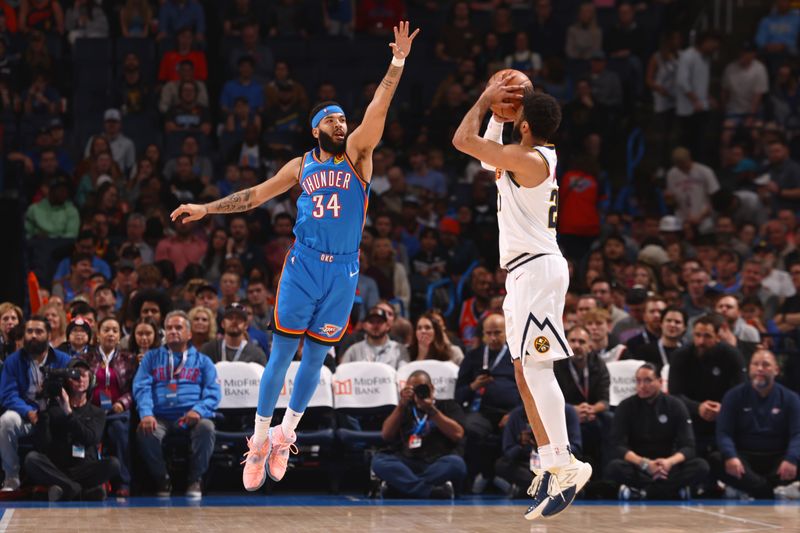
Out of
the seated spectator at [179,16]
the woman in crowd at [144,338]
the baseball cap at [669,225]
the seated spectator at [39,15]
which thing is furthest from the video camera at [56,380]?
the seated spectator at [39,15]

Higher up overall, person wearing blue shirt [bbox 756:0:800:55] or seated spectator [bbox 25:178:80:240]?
person wearing blue shirt [bbox 756:0:800:55]

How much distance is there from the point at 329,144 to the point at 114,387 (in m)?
5.16

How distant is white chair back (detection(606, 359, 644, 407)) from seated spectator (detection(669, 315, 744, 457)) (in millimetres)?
430

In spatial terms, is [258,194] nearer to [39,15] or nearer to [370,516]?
[370,516]

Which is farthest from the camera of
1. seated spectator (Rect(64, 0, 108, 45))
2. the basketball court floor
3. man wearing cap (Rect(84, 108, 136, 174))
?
seated spectator (Rect(64, 0, 108, 45))

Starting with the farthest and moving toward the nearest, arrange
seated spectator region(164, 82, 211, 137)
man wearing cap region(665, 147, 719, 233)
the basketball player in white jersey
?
seated spectator region(164, 82, 211, 137) → man wearing cap region(665, 147, 719, 233) → the basketball player in white jersey

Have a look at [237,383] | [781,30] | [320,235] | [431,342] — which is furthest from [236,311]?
[781,30]

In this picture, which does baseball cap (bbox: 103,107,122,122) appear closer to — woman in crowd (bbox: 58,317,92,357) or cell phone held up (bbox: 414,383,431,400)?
woman in crowd (bbox: 58,317,92,357)

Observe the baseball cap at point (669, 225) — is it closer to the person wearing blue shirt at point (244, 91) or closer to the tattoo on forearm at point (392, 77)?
the person wearing blue shirt at point (244, 91)

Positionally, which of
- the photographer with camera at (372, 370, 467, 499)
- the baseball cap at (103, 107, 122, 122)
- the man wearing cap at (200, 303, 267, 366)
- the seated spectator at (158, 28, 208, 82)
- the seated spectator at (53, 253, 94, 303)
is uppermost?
the seated spectator at (158, 28, 208, 82)

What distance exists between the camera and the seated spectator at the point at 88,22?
21094 millimetres

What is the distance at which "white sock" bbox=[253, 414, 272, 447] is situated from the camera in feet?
34.1

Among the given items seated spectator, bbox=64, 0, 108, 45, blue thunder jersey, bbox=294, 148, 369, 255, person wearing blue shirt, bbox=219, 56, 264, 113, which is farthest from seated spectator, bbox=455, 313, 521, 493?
seated spectator, bbox=64, 0, 108, 45

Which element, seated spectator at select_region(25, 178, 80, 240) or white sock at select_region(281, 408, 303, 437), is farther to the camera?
seated spectator at select_region(25, 178, 80, 240)
